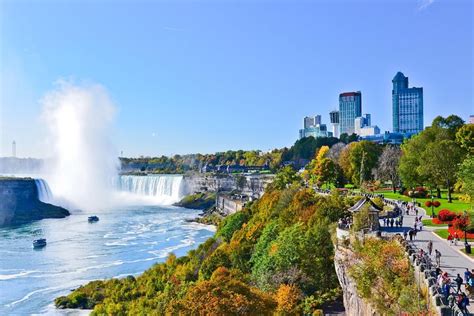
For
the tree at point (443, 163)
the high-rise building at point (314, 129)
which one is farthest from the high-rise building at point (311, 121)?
the tree at point (443, 163)

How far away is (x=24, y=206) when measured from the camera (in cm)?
6988

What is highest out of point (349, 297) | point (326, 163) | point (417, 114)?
point (417, 114)

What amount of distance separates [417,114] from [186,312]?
481 ft

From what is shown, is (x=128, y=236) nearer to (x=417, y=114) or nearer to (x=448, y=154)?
(x=448, y=154)

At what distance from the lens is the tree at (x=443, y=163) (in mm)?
32438

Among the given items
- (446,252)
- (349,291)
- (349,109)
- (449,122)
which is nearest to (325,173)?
(449,122)

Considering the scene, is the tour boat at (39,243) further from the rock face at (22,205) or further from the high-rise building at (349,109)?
the high-rise building at (349,109)

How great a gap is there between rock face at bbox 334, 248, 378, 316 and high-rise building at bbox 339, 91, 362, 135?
159 metres

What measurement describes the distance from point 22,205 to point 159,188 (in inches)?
922

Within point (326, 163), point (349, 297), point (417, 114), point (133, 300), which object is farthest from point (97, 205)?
point (417, 114)

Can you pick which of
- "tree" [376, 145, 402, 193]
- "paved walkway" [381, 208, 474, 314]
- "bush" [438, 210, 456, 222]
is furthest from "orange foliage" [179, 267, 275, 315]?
"tree" [376, 145, 402, 193]

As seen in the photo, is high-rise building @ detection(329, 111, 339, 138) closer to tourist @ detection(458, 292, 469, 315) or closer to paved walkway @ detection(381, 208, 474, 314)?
paved walkway @ detection(381, 208, 474, 314)

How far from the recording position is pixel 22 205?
229 feet

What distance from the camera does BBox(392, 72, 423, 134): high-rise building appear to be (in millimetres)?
149625
